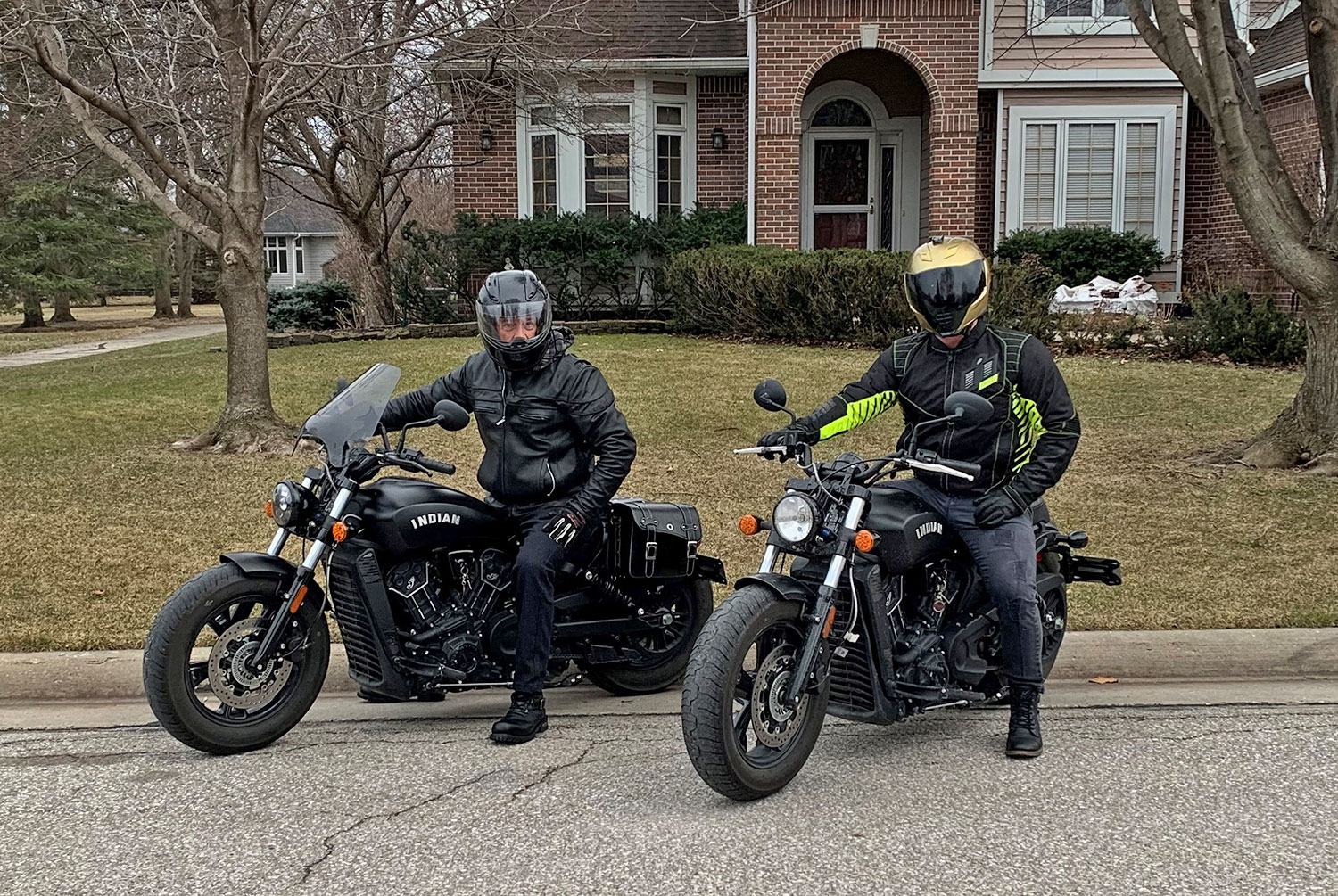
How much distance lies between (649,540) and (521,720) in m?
0.89

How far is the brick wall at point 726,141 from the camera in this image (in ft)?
67.5

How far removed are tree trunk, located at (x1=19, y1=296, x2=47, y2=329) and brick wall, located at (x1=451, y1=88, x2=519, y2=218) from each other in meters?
19.1

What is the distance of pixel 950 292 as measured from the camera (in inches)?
187

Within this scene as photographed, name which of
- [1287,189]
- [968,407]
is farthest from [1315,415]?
[968,407]

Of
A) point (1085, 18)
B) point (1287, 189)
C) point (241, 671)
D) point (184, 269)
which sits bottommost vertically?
point (241, 671)

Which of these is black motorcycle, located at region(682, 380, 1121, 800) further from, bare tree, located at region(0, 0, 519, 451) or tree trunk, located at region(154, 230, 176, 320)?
tree trunk, located at region(154, 230, 176, 320)

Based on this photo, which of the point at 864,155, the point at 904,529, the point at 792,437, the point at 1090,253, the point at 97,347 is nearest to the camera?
the point at 904,529

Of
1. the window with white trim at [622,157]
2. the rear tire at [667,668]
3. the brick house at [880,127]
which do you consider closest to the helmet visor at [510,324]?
the rear tire at [667,668]

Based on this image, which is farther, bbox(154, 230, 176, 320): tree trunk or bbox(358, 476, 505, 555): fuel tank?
bbox(154, 230, 176, 320): tree trunk

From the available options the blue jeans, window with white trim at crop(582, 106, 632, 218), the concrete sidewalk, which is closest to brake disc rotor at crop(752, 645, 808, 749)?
the blue jeans

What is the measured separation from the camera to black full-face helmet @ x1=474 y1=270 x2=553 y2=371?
Answer: 16.7 feet

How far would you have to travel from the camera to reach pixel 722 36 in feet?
67.9

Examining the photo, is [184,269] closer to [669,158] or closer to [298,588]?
[669,158]

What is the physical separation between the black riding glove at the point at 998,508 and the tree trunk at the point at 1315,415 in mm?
5720
